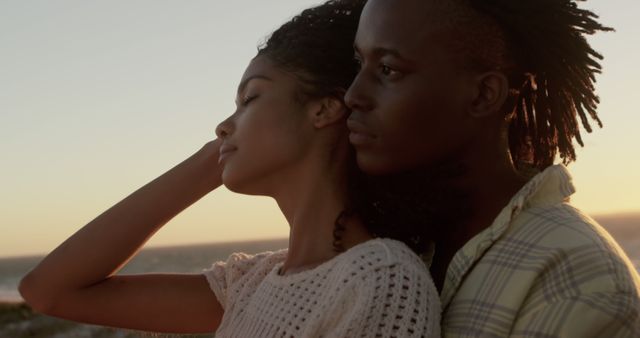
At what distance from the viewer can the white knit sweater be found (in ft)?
10.0

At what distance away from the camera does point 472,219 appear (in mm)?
3293

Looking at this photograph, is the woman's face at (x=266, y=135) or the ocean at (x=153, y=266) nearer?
the woman's face at (x=266, y=135)

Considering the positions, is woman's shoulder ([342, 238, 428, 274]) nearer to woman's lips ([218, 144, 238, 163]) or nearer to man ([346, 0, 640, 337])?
man ([346, 0, 640, 337])

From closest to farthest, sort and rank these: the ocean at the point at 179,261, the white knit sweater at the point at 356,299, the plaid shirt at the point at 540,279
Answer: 1. the plaid shirt at the point at 540,279
2. the white knit sweater at the point at 356,299
3. the ocean at the point at 179,261

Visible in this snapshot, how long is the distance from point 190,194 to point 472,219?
1.46 meters

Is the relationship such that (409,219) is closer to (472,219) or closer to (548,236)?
(472,219)

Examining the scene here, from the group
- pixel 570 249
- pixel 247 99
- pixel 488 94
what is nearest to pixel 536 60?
pixel 488 94

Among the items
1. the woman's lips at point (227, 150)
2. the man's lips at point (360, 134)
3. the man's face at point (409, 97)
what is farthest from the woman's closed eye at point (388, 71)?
the woman's lips at point (227, 150)

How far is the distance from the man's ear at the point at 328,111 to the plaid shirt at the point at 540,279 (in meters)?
0.74

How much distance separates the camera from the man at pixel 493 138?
2889 mm

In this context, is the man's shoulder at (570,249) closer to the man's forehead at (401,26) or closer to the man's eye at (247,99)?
the man's forehead at (401,26)

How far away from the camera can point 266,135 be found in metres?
3.61

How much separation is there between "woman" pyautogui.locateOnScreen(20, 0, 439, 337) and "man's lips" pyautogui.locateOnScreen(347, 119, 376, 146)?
13.0 inches

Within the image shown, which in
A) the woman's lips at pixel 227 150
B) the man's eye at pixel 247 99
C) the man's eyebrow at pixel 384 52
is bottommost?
the woman's lips at pixel 227 150
